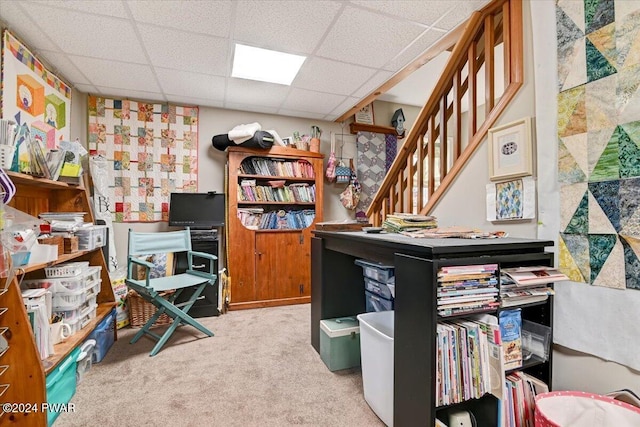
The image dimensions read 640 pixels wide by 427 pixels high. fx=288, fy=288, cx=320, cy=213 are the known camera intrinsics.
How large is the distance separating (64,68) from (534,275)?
143 inches

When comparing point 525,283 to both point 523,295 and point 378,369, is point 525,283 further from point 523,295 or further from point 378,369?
point 378,369

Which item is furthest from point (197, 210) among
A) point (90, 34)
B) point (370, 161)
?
point (370, 161)

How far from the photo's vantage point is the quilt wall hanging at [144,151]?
3.08 metres

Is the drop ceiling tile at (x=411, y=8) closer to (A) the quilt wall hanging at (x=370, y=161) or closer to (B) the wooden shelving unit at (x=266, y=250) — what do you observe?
(B) the wooden shelving unit at (x=266, y=250)

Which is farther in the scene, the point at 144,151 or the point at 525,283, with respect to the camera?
the point at 144,151

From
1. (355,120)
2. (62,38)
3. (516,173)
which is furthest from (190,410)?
(355,120)

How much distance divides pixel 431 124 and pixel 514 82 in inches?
Answer: 24.4

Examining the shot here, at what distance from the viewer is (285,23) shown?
1.91m

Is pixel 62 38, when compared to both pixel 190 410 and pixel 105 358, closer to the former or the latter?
pixel 105 358

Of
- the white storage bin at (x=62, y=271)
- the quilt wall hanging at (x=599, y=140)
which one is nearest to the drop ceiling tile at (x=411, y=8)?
the quilt wall hanging at (x=599, y=140)

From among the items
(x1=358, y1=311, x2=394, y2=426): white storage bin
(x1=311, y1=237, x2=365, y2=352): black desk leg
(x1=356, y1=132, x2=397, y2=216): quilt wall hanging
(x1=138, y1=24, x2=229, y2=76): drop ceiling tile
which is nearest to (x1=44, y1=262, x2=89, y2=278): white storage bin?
(x1=311, y1=237, x2=365, y2=352): black desk leg

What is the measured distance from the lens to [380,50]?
2244 mm

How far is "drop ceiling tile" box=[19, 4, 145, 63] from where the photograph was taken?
1.81m

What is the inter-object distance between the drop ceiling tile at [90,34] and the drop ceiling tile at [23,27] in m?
0.05
